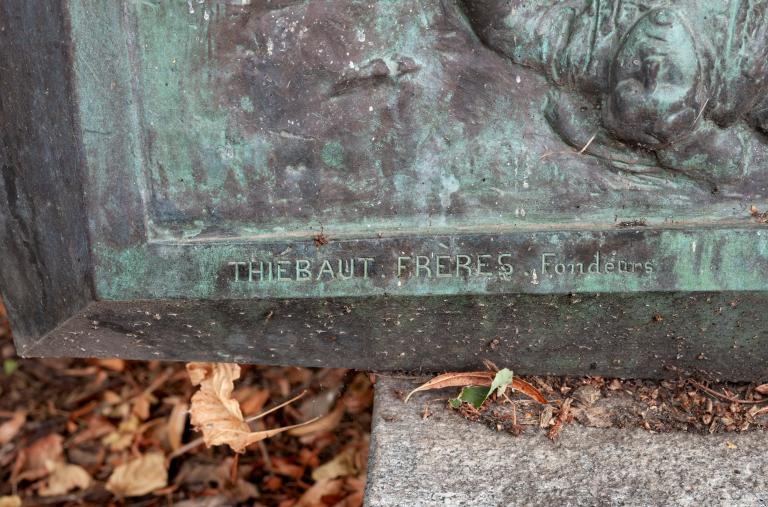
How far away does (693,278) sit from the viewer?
6.31ft

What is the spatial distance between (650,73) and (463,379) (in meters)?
0.84

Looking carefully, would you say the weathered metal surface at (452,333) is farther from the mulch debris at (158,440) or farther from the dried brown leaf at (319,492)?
the dried brown leaf at (319,492)

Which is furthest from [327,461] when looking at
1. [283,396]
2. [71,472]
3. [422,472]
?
[422,472]

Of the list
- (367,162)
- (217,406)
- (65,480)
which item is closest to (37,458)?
(65,480)

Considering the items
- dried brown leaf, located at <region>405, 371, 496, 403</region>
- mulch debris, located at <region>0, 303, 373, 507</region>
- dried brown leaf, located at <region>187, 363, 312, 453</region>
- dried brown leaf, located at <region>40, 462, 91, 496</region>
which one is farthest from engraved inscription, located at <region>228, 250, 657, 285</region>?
dried brown leaf, located at <region>40, 462, 91, 496</region>

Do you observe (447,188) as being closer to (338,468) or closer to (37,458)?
(338,468)

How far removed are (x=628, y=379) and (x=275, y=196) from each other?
101cm

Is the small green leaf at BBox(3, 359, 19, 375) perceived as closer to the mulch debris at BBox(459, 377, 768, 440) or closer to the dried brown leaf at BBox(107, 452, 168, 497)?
the dried brown leaf at BBox(107, 452, 168, 497)

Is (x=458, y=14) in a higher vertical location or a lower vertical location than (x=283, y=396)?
higher

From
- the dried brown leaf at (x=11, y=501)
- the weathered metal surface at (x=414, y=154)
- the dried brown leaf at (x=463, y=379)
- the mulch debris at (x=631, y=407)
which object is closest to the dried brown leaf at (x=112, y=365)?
the dried brown leaf at (x=11, y=501)

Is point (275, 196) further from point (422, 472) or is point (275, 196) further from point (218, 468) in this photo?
point (218, 468)

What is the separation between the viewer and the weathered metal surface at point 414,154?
1888 mm

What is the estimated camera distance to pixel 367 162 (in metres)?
1.95

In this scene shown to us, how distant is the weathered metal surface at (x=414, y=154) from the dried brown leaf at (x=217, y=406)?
561mm
